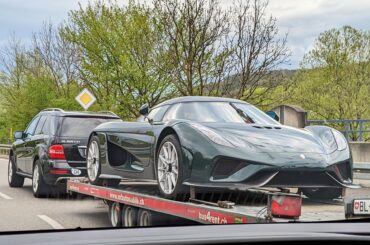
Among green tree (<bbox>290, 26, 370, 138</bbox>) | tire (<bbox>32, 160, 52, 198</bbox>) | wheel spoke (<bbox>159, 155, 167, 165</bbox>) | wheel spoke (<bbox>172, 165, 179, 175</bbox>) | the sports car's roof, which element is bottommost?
tire (<bbox>32, 160, 52, 198</bbox>)

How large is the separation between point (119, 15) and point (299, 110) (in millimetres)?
697

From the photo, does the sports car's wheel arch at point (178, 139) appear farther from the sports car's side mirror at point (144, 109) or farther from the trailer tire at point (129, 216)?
the sports car's side mirror at point (144, 109)

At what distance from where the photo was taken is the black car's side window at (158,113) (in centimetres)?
238

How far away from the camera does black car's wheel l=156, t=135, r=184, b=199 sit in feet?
8.33

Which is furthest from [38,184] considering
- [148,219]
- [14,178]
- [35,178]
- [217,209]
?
[217,209]

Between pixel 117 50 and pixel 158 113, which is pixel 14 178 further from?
pixel 117 50

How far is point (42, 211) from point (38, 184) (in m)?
0.30

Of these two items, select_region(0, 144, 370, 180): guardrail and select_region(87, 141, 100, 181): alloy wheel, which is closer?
select_region(0, 144, 370, 180): guardrail

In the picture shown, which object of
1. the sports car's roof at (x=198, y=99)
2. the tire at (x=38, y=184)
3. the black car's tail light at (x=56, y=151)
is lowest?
the tire at (x=38, y=184)

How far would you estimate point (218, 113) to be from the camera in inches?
94.8

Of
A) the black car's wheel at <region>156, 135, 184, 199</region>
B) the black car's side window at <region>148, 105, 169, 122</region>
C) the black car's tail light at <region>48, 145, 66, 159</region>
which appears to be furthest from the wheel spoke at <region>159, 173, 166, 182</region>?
the black car's tail light at <region>48, 145, 66, 159</region>

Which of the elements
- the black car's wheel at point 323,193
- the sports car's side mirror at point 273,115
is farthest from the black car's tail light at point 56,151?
the black car's wheel at point 323,193

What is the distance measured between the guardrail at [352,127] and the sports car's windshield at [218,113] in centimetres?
18

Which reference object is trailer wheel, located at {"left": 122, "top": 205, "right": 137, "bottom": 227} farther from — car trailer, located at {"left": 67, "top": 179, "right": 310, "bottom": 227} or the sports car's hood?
the sports car's hood
